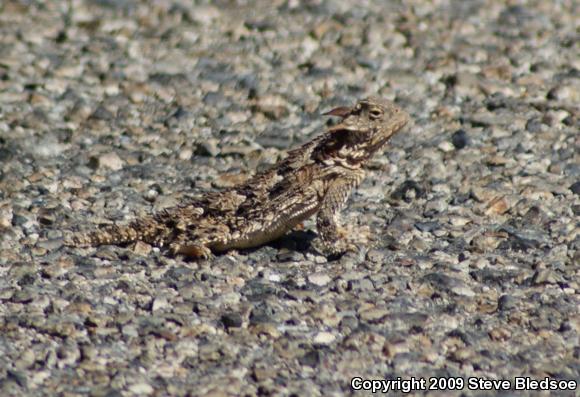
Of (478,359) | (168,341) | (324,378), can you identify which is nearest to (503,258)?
(478,359)

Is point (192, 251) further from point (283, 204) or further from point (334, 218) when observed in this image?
point (334, 218)

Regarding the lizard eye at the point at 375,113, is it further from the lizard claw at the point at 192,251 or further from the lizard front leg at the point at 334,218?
the lizard claw at the point at 192,251

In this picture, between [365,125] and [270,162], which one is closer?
[365,125]

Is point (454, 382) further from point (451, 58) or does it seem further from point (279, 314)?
point (451, 58)

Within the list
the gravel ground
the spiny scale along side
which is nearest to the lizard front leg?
the spiny scale along side

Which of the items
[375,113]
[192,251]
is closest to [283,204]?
[192,251]

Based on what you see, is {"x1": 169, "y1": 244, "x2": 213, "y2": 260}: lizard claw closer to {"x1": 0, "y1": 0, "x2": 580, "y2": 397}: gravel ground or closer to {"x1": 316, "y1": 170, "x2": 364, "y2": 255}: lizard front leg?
{"x1": 0, "y1": 0, "x2": 580, "y2": 397}: gravel ground

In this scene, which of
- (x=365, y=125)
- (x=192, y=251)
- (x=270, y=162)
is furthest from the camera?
(x=270, y=162)
